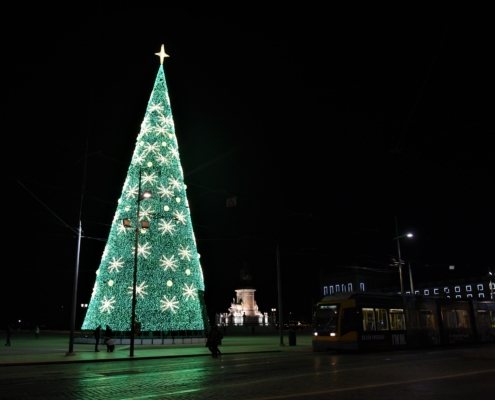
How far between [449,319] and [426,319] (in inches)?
104

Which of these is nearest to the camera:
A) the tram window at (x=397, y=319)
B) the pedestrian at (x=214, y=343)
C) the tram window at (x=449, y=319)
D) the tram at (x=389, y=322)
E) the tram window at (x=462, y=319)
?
the pedestrian at (x=214, y=343)

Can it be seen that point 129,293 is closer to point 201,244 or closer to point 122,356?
point 122,356

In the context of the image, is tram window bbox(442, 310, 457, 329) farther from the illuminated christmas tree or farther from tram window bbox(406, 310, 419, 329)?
the illuminated christmas tree

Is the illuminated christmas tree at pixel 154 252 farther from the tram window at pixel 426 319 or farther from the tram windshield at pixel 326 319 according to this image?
the tram window at pixel 426 319

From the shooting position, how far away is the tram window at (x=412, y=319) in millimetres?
25078

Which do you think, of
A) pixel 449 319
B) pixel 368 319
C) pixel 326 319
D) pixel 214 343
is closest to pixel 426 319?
pixel 449 319

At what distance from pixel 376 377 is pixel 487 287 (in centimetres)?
9791

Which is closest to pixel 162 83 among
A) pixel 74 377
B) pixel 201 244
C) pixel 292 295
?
pixel 74 377

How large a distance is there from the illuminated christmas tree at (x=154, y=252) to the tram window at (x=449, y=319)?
1448 centimetres

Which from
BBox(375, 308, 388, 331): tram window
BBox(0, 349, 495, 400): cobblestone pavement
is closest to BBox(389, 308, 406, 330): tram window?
BBox(375, 308, 388, 331): tram window

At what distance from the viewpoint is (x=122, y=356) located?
20297 mm

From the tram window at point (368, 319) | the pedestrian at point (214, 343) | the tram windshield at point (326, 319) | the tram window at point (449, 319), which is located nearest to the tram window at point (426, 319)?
the tram window at point (449, 319)

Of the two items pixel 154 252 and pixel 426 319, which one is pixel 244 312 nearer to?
pixel 154 252

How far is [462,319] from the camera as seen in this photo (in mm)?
28656
